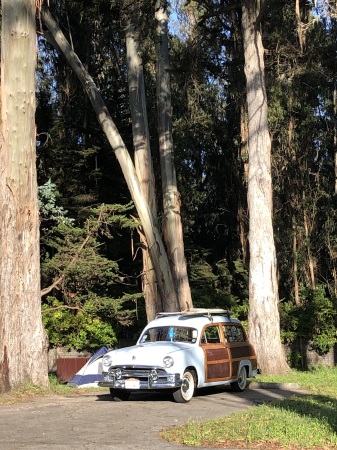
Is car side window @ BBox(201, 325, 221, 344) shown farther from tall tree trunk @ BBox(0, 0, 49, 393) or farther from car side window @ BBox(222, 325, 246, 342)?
tall tree trunk @ BBox(0, 0, 49, 393)

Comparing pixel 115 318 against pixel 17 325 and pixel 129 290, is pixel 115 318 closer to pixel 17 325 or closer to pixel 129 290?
pixel 129 290

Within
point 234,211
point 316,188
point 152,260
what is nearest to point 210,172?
point 234,211

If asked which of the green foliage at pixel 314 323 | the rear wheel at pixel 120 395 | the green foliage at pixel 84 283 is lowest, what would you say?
the rear wheel at pixel 120 395

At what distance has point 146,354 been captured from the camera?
12.8 m

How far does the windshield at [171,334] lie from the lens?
13844 mm

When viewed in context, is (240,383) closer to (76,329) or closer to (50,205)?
(76,329)

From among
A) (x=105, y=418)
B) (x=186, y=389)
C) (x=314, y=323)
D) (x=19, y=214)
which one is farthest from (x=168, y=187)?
(x=105, y=418)

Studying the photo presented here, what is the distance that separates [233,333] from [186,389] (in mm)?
2996

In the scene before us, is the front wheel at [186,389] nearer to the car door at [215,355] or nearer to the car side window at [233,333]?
the car door at [215,355]

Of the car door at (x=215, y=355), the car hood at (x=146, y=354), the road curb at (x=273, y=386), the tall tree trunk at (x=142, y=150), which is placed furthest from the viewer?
the tall tree trunk at (x=142, y=150)

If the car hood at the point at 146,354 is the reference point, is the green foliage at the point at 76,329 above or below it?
above

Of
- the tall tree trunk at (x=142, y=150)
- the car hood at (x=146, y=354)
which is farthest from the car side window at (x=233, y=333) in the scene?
the tall tree trunk at (x=142, y=150)

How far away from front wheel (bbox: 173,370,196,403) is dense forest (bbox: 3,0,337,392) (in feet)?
23.7

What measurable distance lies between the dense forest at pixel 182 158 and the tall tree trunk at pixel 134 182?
7 cm
